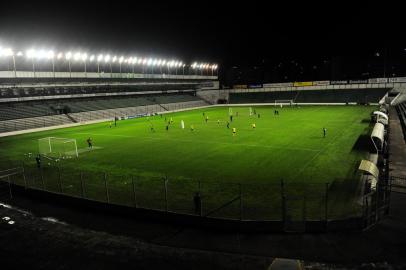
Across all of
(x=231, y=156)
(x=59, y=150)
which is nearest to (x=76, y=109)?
(x=59, y=150)

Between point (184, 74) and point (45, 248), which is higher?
point (184, 74)

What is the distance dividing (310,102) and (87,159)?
79.2 m

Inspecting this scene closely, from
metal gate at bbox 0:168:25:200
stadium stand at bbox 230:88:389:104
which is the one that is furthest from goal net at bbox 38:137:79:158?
stadium stand at bbox 230:88:389:104

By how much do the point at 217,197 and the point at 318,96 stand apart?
8766 cm

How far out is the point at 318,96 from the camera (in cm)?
9769

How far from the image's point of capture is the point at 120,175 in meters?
23.7

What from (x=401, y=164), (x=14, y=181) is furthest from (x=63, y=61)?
(x=401, y=164)

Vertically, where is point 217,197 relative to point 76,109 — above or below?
below

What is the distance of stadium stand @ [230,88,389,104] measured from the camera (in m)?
88.4

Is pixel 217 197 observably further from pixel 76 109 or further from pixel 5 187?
pixel 76 109

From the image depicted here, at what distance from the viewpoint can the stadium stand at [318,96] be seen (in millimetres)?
88375

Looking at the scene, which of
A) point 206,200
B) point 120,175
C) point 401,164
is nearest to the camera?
point 206,200

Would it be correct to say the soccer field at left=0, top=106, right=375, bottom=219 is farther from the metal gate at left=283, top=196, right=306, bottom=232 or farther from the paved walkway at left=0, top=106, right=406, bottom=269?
the paved walkway at left=0, top=106, right=406, bottom=269

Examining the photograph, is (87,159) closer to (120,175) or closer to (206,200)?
(120,175)
